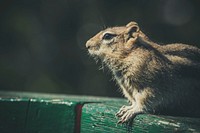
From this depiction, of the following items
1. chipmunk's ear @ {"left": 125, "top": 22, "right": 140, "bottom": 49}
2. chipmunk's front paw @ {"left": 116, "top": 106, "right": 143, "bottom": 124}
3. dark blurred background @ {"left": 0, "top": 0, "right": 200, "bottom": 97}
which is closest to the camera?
chipmunk's front paw @ {"left": 116, "top": 106, "right": 143, "bottom": 124}

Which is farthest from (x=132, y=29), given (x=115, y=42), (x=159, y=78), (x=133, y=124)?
(x=133, y=124)

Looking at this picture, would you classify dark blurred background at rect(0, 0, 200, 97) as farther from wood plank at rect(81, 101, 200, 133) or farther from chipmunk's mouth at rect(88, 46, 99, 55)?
wood plank at rect(81, 101, 200, 133)

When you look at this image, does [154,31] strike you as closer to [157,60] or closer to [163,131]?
[157,60]

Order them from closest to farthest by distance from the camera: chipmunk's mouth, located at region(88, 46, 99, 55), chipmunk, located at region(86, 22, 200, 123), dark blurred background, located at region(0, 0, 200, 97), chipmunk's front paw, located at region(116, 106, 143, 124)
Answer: chipmunk's front paw, located at region(116, 106, 143, 124) → chipmunk, located at region(86, 22, 200, 123) → chipmunk's mouth, located at region(88, 46, 99, 55) → dark blurred background, located at region(0, 0, 200, 97)

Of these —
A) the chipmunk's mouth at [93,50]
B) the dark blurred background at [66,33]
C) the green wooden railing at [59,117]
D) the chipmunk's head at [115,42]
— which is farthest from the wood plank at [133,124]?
the dark blurred background at [66,33]

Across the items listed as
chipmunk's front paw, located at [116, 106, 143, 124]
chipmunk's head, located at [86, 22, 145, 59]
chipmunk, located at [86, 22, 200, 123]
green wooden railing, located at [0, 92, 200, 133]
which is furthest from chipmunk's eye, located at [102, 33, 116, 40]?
chipmunk's front paw, located at [116, 106, 143, 124]

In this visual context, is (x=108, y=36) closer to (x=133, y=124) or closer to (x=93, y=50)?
(x=93, y=50)

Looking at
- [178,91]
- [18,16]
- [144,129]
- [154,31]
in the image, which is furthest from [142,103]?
[18,16]
